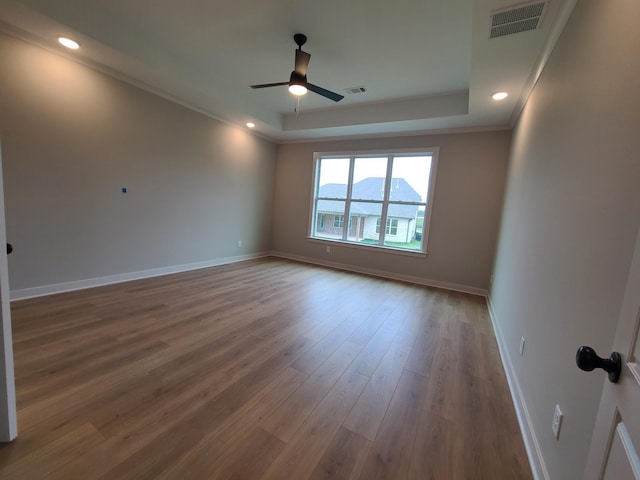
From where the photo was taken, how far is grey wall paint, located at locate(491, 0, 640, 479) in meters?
Answer: 0.90

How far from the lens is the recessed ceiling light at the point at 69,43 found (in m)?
2.65

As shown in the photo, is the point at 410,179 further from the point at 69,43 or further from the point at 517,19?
the point at 69,43

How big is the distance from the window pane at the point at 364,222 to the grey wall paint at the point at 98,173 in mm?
2558

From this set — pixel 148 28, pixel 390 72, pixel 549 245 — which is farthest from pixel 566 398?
pixel 148 28

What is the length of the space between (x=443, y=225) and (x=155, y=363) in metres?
4.42

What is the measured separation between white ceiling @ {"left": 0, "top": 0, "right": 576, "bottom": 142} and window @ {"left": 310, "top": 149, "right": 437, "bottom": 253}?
842mm

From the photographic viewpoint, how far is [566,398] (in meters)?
1.12

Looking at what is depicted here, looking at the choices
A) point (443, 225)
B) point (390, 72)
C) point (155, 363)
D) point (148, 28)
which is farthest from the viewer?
point (443, 225)

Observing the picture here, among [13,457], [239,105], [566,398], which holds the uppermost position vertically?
[239,105]

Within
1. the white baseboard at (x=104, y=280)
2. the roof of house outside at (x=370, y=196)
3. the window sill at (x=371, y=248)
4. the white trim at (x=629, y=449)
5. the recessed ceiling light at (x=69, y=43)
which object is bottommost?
the white baseboard at (x=104, y=280)

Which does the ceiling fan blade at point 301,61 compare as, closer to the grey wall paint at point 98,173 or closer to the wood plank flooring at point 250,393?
the grey wall paint at point 98,173

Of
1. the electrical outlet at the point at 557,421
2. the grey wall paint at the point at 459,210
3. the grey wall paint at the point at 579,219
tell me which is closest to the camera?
the grey wall paint at the point at 579,219

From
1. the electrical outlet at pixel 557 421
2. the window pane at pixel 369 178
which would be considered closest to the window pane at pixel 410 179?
the window pane at pixel 369 178

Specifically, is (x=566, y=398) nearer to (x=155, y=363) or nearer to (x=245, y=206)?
(x=155, y=363)
